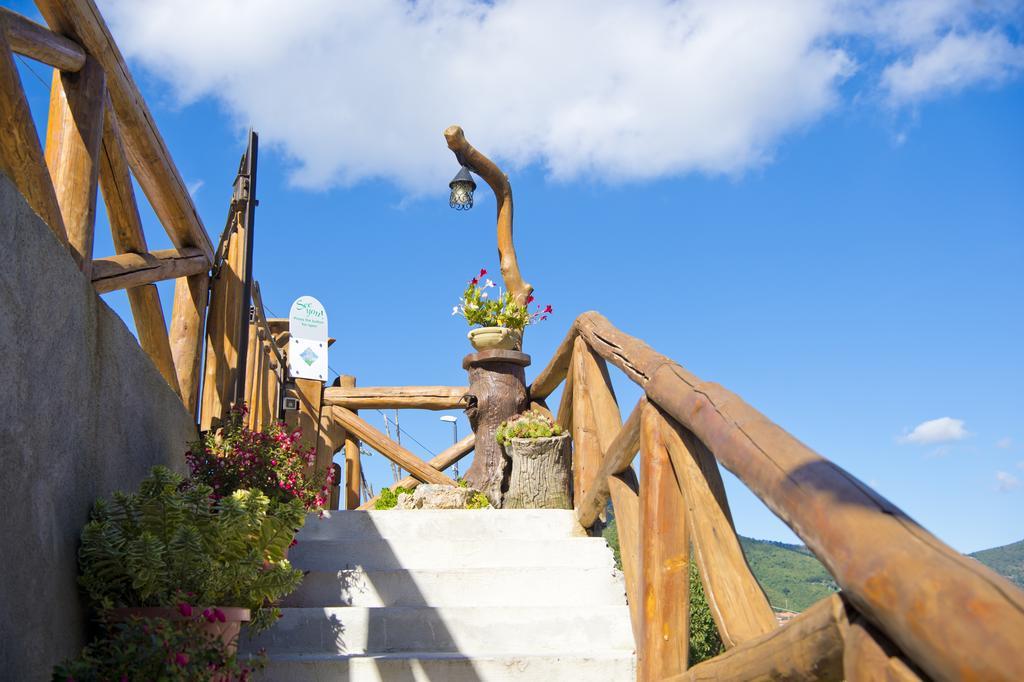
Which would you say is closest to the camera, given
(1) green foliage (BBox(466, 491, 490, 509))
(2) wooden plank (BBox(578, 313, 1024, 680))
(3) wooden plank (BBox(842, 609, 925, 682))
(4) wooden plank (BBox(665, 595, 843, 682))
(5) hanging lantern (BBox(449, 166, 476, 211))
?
(2) wooden plank (BBox(578, 313, 1024, 680))

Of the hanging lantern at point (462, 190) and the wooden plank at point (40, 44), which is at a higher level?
the hanging lantern at point (462, 190)

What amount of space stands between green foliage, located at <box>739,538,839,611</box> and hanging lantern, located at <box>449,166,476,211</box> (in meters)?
8.13

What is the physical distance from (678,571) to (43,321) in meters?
1.87

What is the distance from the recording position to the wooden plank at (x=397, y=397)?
7.48 m

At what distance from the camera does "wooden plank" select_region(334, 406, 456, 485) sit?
24.7ft

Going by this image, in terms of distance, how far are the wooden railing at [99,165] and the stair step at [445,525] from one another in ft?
3.03

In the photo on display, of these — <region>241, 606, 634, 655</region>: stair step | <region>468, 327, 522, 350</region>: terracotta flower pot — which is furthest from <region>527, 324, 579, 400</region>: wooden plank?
<region>241, 606, 634, 655</region>: stair step

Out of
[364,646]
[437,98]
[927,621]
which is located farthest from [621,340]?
[437,98]

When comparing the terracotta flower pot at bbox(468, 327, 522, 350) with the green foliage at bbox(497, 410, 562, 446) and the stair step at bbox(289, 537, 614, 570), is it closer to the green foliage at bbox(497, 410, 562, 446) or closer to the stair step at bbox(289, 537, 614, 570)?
the green foliage at bbox(497, 410, 562, 446)

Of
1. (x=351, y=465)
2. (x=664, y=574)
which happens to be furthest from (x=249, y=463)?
(x=351, y=465)

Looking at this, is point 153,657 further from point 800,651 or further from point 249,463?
point 249,463

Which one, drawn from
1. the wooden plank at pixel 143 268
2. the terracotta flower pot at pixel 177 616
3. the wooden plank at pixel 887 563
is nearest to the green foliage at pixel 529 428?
the wooden plank at pixel 143 268

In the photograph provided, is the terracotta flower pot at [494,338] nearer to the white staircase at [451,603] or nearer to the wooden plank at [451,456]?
the wooden plank at [451,456]

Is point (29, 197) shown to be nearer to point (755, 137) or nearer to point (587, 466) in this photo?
point (587, 466)
